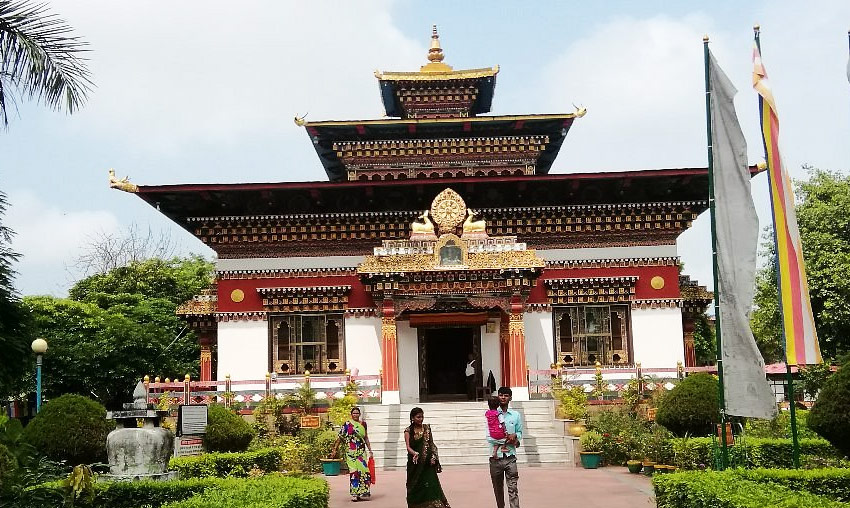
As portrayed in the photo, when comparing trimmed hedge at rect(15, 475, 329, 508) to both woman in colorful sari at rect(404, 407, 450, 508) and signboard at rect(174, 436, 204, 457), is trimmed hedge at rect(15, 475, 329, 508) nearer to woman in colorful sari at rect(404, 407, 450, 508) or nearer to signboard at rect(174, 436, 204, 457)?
woman in colorful sari at rect(404, 407, 450, 508)

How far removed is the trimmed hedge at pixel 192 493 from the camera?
9.48m

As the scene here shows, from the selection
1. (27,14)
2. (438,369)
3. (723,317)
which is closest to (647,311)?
(438,369)

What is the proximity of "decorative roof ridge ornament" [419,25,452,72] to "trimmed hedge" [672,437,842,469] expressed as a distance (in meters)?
18.5

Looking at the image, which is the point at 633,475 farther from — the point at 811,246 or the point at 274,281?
the point at 811,246

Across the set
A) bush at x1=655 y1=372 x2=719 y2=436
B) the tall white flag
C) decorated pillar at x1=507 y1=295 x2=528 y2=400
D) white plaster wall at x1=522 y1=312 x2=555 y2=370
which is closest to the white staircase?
decorated pillar at x1=507 y1=295 x2=528 y2=400

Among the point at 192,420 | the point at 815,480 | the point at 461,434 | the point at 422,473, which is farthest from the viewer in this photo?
the point at 461,434

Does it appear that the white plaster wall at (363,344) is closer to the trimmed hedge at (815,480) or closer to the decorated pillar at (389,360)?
the decorated pillar at (389,360)

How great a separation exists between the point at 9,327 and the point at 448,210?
529 inches

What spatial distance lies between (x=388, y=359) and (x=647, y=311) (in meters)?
7.66

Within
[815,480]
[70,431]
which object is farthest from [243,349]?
[815,480]

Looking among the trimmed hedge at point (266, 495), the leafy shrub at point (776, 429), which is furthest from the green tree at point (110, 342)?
the leafy shrub at point (776, 429)

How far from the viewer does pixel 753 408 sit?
11078 millimetres

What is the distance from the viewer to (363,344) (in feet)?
80.4

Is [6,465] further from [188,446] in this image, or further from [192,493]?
[188,446]
